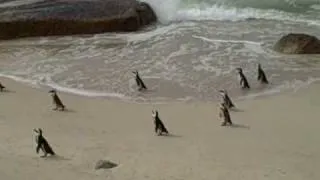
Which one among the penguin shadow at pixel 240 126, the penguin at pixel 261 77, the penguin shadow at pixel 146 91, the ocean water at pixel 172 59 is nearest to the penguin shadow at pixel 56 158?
the penguin shadow at pixel 240 126

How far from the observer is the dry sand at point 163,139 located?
11.6 meters

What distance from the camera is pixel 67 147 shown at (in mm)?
13172

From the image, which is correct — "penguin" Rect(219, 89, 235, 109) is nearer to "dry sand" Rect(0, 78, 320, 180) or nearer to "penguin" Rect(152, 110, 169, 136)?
"dry sand" Rect(0, 78, 320, 180)

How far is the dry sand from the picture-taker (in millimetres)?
11578

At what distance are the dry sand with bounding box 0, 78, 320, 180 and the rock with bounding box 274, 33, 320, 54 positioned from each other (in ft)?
11.5

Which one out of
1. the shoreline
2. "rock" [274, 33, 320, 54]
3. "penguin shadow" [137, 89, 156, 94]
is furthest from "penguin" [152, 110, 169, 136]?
"rock" [274, 33, 320, 54]

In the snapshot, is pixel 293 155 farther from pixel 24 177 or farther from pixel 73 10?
pixel 73 10

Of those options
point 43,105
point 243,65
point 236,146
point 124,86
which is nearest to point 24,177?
point 236,146

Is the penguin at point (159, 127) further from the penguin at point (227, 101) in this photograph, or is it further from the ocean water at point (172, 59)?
the ocean water at point (172, 59)

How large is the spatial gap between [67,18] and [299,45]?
810 centimetres

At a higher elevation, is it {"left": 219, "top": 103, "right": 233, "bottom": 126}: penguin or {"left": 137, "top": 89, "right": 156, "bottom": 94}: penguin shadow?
{"left": 219, "top": 103, "right": 233, "bottom": 126}: penguin

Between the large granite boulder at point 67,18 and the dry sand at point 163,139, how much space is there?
6.72 meters

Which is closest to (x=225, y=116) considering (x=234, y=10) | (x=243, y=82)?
(x=243, y=82)

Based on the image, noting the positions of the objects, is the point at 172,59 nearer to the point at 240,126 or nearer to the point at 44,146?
the point at 240,126
